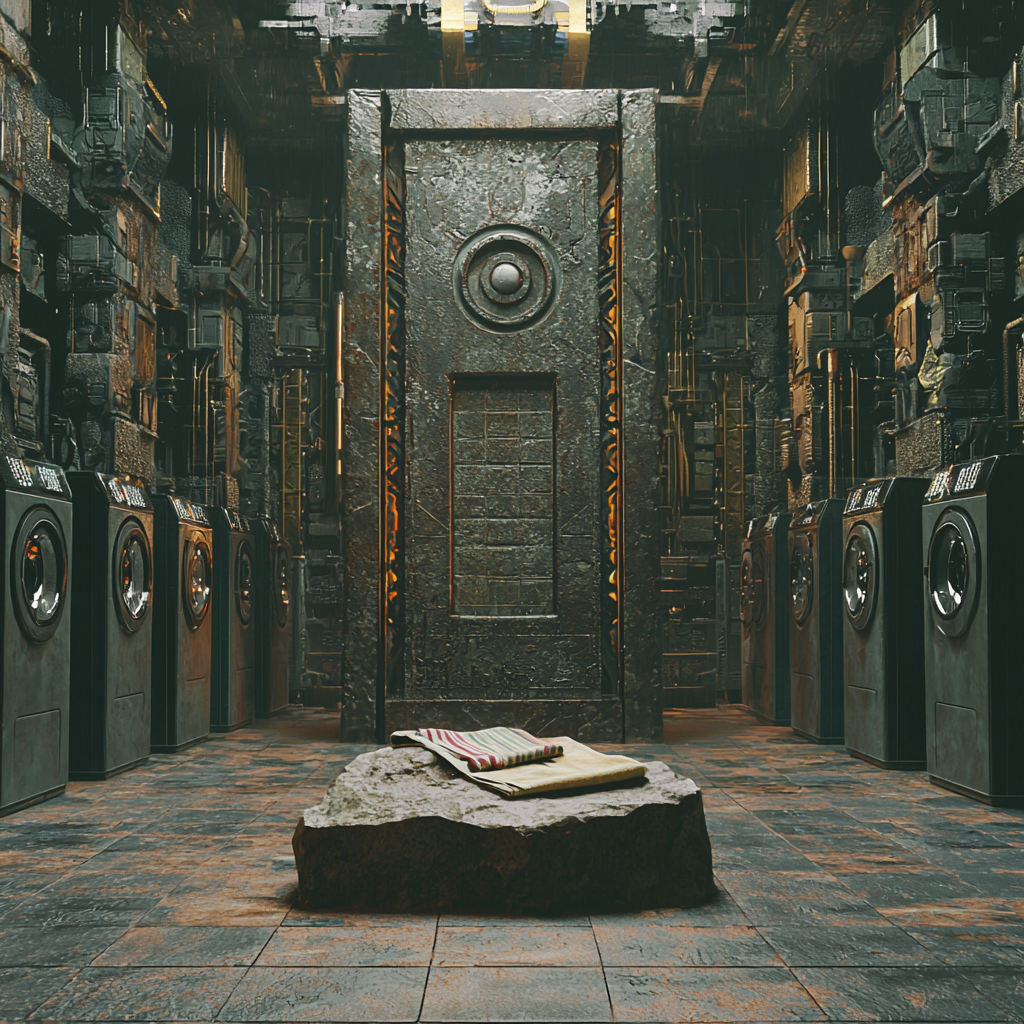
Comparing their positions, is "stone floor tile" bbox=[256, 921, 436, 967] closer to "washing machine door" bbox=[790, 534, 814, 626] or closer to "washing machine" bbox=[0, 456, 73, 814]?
"washing machine" bbox=[0, 456, 73, 814]

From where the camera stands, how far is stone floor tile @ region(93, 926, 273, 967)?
2525mm

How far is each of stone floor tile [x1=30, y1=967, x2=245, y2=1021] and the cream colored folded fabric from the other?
3.07ft

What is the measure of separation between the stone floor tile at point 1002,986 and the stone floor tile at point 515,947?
877mm

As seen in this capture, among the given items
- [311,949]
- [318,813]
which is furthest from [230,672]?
[311,949]

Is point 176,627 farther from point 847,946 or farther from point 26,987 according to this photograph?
point 847,946

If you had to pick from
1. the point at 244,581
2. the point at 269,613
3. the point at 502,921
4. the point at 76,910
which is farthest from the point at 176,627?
the point at 502,921

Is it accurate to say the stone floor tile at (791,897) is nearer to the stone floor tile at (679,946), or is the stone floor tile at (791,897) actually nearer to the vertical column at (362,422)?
the stone floor tile at (679,946)

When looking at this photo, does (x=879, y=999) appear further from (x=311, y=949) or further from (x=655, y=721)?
(x=655, y=721)

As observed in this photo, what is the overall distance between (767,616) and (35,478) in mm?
5444

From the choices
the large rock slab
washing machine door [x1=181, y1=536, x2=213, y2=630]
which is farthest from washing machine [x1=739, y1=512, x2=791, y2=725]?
the large rock slab

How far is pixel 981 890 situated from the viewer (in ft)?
10.5

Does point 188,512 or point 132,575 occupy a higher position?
point 188,512

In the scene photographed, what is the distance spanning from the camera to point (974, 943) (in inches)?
105

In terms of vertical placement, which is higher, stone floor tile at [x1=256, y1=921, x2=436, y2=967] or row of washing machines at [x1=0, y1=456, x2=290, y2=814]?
row of washing machines at [x1=0, y1=456, x2=290, y2=814]
